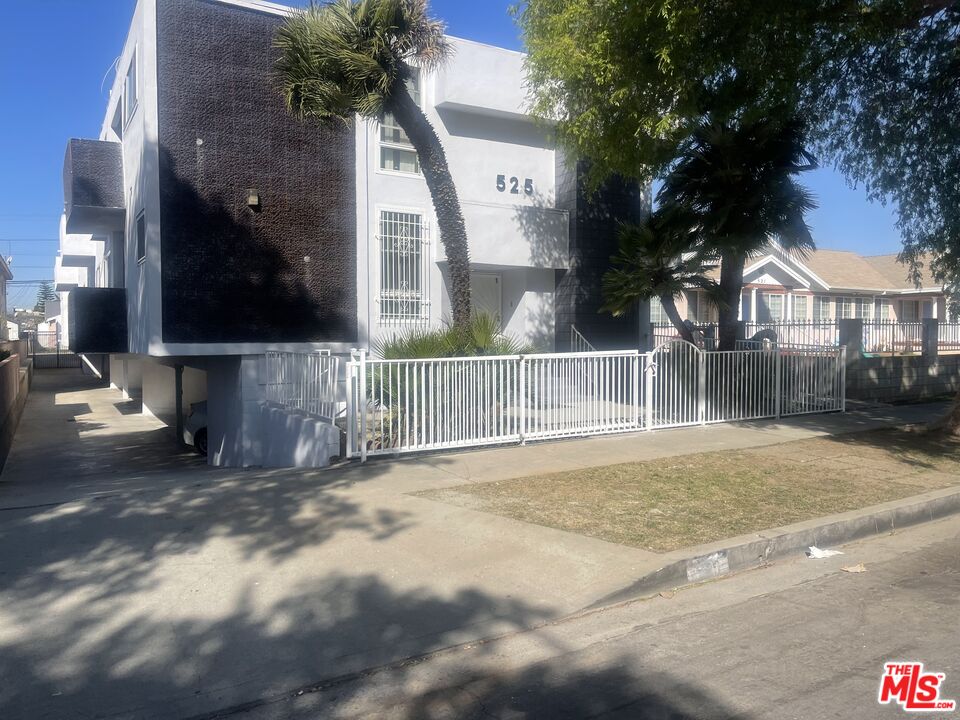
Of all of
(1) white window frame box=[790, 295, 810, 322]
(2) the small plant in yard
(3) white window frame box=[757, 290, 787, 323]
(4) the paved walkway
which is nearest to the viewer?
(4) the paved walkway

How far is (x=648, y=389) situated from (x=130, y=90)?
35.0 feet

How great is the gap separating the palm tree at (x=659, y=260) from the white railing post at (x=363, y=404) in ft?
20.9

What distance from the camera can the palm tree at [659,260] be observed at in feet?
Result: 47.5

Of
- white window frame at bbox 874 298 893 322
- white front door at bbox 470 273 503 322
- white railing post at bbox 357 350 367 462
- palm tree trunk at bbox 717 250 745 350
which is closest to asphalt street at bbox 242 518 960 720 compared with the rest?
white railing post at bbox 357 350 367 462

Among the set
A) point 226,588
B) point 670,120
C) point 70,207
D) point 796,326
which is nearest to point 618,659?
point 226,588

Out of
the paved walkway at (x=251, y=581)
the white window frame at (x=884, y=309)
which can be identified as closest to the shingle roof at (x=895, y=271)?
the white window frame at (x=884, y=309)

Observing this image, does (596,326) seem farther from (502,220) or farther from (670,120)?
(670,120)

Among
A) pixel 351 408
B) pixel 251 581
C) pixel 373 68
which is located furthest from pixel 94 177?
pixel 251 581

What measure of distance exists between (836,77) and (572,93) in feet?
12.9

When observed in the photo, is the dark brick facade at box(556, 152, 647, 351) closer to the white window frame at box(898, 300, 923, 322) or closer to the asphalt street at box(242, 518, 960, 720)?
the asphalt street at box(242, 518, 960, 720)

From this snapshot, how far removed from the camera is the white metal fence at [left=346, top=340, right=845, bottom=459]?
10414mm

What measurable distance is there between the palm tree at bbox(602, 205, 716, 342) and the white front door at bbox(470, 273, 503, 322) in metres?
3.22

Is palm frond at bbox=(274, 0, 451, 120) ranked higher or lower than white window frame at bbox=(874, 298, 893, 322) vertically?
higher

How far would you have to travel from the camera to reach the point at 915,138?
40.3 feet
